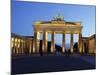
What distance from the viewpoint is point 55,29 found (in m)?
3.54

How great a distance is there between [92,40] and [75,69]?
0.58 metres

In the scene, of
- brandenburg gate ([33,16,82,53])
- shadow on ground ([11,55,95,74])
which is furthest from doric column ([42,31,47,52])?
shadow on ground ([11,55,95,74])

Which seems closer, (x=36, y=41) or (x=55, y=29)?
(x=36, y=41)

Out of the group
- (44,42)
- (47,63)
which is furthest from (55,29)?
(47,63)

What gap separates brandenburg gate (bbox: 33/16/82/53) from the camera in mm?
3426

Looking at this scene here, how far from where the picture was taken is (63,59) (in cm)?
357

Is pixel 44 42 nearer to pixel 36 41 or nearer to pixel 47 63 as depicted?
pixel 36 41

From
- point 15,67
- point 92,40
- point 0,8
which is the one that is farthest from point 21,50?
point 92,40

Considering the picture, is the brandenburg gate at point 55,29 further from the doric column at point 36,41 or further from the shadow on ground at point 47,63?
the shadow on ground at point 47,63

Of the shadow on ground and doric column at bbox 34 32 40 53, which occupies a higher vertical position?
doric column at bbox 34 32 40 53

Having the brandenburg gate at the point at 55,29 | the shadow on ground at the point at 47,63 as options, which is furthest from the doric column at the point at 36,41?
the shadow on ground at the point at 47,63

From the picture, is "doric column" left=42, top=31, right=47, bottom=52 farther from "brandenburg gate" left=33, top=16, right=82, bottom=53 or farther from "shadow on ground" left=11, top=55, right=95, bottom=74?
"shadow on ground" left=11, top=55, right=95, bottom=74
